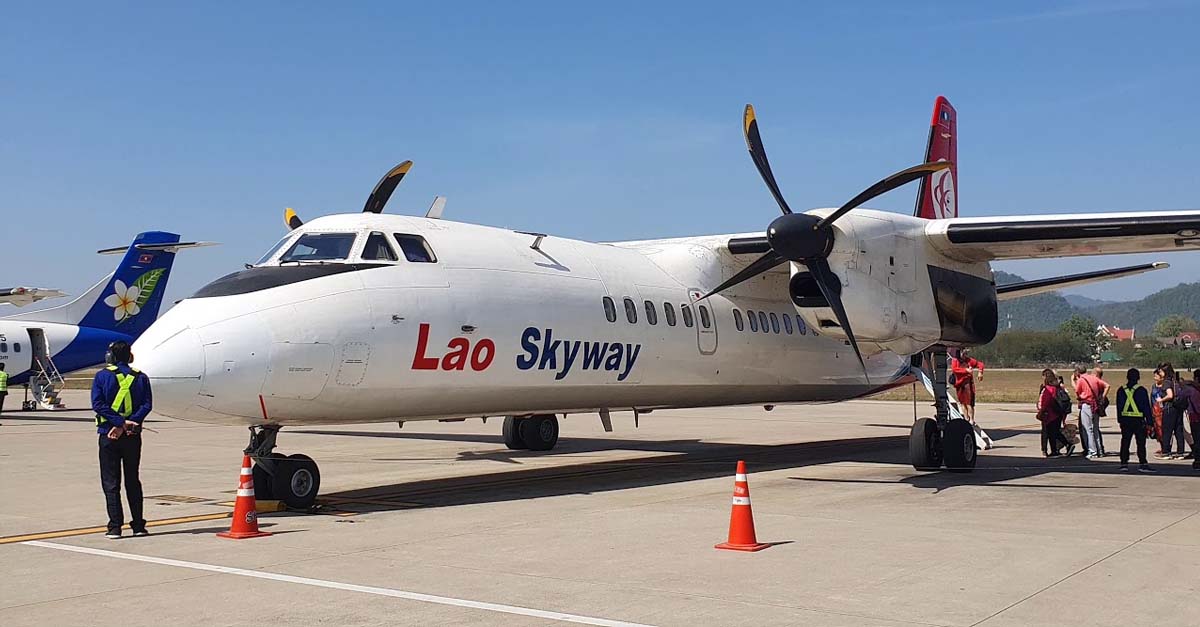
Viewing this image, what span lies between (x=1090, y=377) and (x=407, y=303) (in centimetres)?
1206

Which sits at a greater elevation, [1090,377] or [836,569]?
[1090,377]

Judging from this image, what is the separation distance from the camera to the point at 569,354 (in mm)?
12812

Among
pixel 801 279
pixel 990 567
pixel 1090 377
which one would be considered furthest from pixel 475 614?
pixel 1090 377

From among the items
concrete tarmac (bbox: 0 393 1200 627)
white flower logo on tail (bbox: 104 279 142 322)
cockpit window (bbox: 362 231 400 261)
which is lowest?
concrete tarmac (bbox: 0 393 1200 627)

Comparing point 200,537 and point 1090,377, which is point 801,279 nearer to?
point 1090,377

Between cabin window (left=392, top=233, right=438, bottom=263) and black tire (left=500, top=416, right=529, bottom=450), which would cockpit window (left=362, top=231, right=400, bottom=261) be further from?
black tire (left=500, top=416, right=529, bottom=450)

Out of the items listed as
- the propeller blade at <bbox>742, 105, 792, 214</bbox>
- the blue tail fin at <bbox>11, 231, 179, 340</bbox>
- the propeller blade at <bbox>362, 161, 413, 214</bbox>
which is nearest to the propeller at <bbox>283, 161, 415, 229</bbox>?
the propeller blade at <bbox>362, 161, 413, 214</bbox>

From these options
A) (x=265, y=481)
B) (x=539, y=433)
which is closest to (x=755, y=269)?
(x=539, y=433)

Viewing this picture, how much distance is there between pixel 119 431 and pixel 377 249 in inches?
132

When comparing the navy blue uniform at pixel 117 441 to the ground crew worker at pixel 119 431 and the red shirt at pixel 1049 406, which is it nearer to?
the ground crew worker at pixel 119 431

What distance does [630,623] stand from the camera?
5.79 meters

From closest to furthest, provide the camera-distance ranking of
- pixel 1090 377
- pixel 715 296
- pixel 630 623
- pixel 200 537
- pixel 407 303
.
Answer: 1. pixel 630 623
2. pixel 200 537
3. pixel 407 303
4. pixel 715 296
5. pixel 1090 377

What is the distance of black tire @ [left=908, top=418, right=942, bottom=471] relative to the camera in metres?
14.5

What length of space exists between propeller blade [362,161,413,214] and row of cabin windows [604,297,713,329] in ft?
11.0
